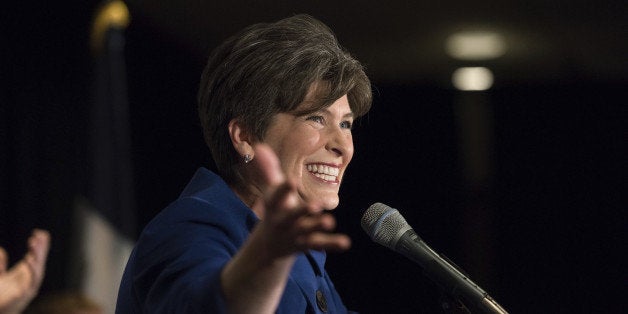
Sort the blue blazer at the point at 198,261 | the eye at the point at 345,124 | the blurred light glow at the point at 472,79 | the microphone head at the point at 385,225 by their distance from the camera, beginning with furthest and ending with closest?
the blurred light glow at the point at 472,79, the eye at the point at 345,124, the microphone head at the point at 385,225, the blue blazer at the point at 198,261

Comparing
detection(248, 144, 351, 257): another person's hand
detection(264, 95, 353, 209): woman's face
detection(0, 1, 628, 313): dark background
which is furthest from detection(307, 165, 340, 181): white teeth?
detection(0, 1, 628, 313): dark background

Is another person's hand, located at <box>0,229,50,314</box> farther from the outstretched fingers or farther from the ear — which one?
the ear

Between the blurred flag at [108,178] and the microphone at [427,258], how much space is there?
340 cm

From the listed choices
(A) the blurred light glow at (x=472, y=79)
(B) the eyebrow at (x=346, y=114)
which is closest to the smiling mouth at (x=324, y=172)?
(B) the eyebrow at (x=346, y=114)

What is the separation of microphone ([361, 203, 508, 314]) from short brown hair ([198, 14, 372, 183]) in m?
0.30

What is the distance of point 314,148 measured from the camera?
1899mm

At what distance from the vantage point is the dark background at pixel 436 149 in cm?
466

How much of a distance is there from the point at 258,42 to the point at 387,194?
2.82m

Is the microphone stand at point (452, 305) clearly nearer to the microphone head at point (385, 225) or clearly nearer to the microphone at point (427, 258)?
the microphone at point (427, 258)

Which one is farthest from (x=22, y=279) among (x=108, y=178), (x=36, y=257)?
(x=108, y=178)

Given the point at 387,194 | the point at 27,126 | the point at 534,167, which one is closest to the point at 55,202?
the point at 27,126

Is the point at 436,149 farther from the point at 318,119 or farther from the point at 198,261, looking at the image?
the point at 198,261

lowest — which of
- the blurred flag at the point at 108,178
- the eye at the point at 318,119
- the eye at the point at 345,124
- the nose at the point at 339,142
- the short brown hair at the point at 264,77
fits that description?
the blurred flag at the point at 108,178

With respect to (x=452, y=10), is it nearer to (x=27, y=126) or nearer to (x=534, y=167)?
(x=534, y=167)
